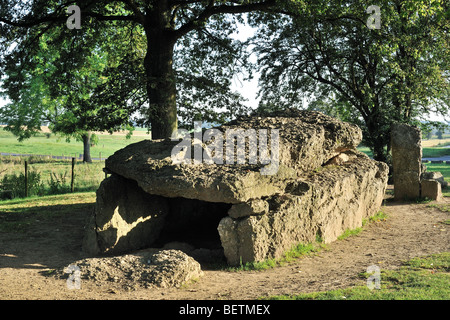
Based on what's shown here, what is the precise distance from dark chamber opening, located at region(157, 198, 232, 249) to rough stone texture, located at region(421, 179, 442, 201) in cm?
788

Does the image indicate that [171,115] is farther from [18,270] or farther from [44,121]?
[44,121]

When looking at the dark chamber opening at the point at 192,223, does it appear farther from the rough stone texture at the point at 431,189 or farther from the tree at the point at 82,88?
the rough stone texture at the point at 431,189

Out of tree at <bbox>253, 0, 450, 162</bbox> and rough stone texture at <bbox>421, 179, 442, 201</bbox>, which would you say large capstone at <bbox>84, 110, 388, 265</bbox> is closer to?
rough stone texture at <bbox>421, 179, 442, 201</bbox>

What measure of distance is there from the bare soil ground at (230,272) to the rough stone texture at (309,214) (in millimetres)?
415

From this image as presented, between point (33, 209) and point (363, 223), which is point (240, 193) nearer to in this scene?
point (363, 223)

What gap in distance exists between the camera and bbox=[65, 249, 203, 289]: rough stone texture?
7.19 metres

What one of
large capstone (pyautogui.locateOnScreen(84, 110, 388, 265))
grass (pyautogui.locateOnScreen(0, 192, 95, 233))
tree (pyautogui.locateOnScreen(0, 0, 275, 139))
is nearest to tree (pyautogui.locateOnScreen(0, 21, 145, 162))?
tree (pyautogui.locateOnScreen(0, 0, 275, 139))

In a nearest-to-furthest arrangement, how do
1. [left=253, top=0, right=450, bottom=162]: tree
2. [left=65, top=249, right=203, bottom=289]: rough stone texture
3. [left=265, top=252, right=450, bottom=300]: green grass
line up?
[left=265, top=252, right=450, bottom=300]: green grass → [left=65, top=249, right=203, bottom=289]: rough stone texture → [left=253, top=0, right=450, bottom=162]: tree

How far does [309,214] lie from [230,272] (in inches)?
95.1

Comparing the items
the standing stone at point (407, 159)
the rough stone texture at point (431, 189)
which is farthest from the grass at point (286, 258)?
the rough stone texture at point (431, 189)

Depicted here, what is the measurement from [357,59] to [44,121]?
87.2 ft

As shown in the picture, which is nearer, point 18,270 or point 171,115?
point 18,270
